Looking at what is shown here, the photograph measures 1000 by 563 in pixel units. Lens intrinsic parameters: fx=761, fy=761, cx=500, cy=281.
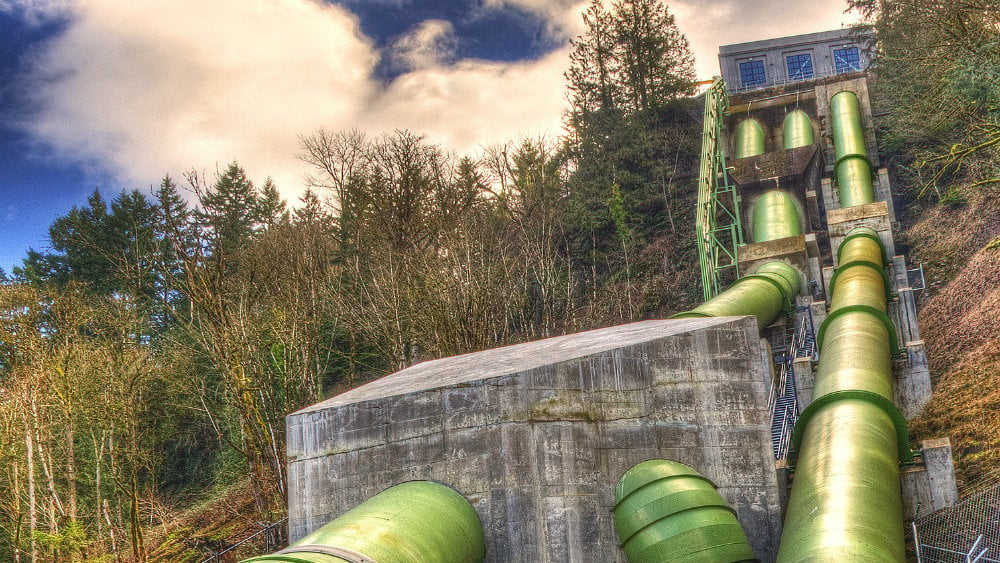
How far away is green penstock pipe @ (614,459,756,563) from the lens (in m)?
7.66

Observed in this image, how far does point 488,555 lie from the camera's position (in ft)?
27.8

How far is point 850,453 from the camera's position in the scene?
29.0ft

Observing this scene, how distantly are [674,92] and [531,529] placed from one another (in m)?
29.0

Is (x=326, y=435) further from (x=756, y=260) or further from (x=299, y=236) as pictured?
(x=299, y=236)

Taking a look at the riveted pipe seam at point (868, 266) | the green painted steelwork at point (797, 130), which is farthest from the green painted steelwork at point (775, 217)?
the riveted pipe seam at point (868, 266)


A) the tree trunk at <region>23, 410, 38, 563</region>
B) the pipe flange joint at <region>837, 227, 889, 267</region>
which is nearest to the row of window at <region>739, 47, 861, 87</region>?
the pipe flange joint at <region>837, 227, 889, 267</region>

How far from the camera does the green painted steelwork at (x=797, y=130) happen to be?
2800cm

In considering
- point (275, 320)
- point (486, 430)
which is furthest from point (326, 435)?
point (275, 320)

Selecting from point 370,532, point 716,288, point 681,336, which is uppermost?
point 716,288

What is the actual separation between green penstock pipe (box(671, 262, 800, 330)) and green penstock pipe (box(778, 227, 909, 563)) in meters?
1.81

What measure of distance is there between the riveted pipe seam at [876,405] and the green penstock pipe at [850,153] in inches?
644

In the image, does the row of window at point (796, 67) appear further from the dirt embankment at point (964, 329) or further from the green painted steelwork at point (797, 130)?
the dirt embankment at point (964, 329)

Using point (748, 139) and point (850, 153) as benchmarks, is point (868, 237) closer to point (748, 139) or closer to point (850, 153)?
point (850, 153)

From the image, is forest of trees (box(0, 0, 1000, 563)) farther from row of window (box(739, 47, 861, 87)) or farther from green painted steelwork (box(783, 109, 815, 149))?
row of window (box(739, 47, 861, 87))
